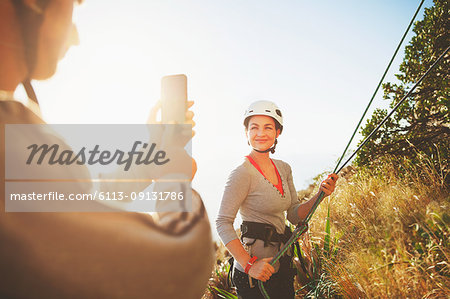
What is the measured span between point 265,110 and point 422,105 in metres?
4.28

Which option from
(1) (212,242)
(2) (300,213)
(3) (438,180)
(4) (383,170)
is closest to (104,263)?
(1) (212,242)

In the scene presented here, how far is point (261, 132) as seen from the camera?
8.91 feet

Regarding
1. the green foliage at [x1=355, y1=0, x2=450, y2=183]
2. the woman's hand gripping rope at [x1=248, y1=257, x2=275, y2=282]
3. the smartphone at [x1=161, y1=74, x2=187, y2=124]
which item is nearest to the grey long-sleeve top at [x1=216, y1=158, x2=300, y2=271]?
the woman's hand gripping rope at [x1=248, y1=257, x2=275, y2=282]

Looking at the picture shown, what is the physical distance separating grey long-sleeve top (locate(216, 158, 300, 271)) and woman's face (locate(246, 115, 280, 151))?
0.22 m

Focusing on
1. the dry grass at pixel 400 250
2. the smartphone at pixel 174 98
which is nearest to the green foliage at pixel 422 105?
the dry grass at pixel 400 250

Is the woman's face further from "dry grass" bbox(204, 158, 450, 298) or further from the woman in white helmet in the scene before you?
"dry grass" bbox(204, 158, 450, 298)

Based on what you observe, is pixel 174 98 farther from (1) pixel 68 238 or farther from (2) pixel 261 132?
(2) pixel 261 132

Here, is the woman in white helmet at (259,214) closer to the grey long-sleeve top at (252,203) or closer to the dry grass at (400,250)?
the grey long-sleeve top at (252,203)

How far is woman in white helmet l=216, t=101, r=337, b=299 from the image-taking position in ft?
7.54

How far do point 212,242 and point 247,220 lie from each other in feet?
4.89

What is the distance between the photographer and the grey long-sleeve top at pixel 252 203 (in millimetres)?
2352

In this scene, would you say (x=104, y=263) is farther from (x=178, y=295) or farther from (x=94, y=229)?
(x=178, y=295)

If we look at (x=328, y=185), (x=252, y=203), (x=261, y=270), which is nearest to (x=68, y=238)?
(x=261, y=270)

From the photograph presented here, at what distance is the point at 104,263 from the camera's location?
901 mm
